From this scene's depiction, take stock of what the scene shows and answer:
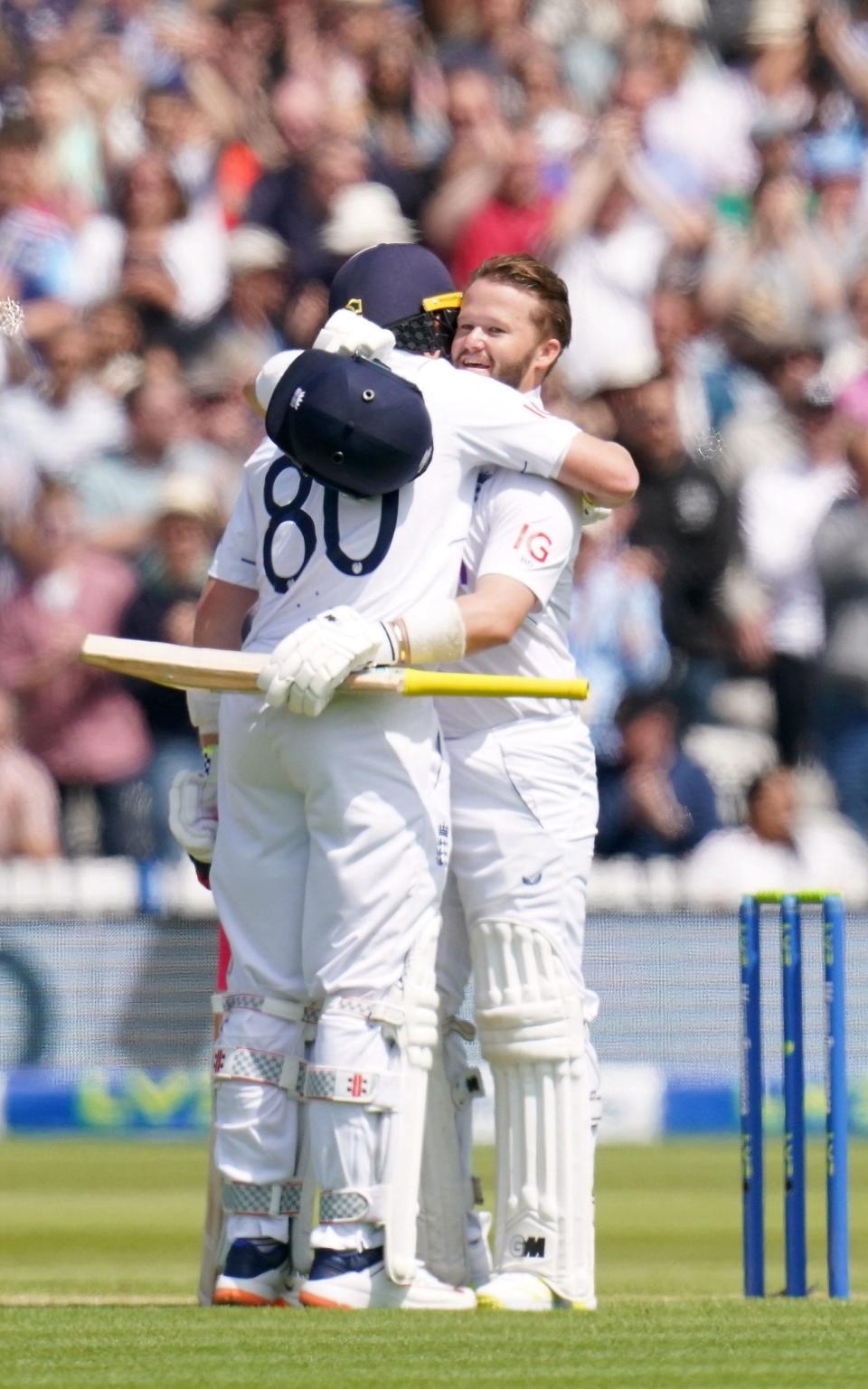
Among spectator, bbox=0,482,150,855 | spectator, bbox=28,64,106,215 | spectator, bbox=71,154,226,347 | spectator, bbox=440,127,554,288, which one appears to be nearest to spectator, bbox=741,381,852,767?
spectator, bbox=440,127,554,288

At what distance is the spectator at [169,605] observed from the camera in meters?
9.52

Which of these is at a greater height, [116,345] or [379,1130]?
[116,345]

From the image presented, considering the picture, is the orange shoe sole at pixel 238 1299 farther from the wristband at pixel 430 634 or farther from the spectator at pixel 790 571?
the spectator at pixel 790 571

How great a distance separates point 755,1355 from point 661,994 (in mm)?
5761

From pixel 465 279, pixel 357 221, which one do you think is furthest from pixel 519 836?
pixel 357 221

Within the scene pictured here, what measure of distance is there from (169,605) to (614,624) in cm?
181

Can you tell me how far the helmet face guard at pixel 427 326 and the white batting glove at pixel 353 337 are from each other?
24cm

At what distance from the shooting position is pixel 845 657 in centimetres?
1022

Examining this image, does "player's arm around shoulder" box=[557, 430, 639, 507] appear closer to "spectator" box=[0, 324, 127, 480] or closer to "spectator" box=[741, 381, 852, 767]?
"spectator" box=[741, 381, 852, 767]

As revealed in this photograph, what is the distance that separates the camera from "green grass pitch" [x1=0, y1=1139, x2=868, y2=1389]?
3.22m

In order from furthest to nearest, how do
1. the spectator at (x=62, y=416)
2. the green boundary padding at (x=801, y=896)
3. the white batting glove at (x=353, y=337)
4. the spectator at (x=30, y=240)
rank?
the spectator at (x=30, y=240)
the spectator at (x=62, y=416)
the green boundary padding at (x=801, y=896)
the white batting glove at (x=353, y=337)

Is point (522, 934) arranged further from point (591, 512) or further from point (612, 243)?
point (612, 243)

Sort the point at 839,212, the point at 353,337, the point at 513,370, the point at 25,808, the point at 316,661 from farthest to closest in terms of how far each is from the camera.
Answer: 1. the point at 839,212
2. the point at 25,808
3. the point at 513,370
4. the point at 353,337
5. the point at 316,661

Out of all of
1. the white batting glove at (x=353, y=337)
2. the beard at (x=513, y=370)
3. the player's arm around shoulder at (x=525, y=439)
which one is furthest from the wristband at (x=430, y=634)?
the beard at (x=513, y=370)
